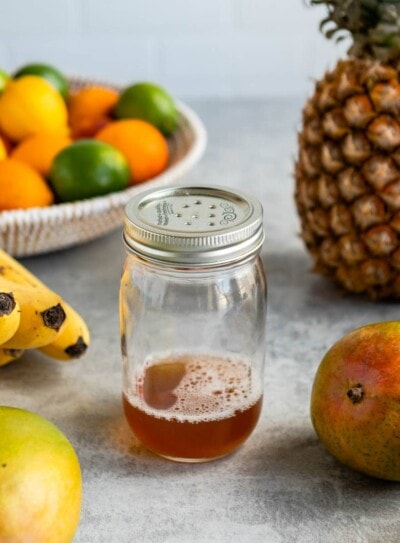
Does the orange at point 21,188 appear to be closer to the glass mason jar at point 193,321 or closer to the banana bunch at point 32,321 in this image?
the banana bunch at point 32,321

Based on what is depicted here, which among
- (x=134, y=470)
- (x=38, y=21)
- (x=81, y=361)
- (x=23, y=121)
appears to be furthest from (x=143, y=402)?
(x=38, y=21)

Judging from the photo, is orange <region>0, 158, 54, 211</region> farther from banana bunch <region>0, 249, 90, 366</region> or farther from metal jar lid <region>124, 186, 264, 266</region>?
metal jar lid <region>124, 186, 264, 266</region>

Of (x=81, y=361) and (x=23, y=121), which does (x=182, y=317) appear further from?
(x=23, y=121)

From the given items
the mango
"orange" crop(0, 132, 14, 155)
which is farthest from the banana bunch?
"orange" crop(0, 132, 14, 155)

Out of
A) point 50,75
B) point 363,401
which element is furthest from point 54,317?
point 50,75

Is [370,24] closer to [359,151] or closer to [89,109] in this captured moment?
[359,151]
